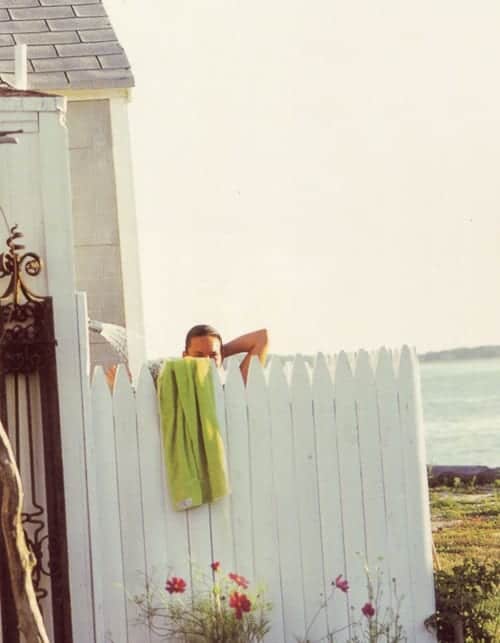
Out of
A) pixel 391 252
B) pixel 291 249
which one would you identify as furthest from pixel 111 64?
pixel 391 252

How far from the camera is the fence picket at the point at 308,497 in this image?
609 cm

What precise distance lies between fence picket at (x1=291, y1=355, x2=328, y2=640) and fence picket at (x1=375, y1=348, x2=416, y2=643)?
0.36 m

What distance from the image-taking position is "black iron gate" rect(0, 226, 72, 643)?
18.7ft

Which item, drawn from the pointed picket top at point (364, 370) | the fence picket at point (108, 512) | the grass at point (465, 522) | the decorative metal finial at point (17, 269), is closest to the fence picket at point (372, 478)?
the pointed picket top at point (364, 370)

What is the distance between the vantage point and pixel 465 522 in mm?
12031

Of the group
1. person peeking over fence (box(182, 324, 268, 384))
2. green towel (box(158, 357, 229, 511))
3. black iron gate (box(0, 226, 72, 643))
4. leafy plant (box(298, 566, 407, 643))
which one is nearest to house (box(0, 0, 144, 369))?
person peeking over fence (box(182, 324, 268, 384))

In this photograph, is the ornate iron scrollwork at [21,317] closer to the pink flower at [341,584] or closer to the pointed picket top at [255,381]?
the pointed picket top at [255,381]

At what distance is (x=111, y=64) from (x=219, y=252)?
1223 inches

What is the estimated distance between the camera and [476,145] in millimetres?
45656

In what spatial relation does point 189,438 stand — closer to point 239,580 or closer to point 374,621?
point 239,580

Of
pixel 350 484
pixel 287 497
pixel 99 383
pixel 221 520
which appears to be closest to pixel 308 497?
pixel 287 497

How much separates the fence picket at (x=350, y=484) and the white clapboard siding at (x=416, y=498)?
25cm

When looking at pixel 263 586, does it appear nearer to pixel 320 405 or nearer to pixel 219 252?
pixel 320 405

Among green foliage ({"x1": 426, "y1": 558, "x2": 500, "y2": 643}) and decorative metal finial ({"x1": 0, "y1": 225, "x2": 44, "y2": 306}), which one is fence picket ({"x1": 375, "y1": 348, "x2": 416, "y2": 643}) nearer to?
green foliage ({"x1": 426, "y1": 558, "x2": 500, "y2": 643})
